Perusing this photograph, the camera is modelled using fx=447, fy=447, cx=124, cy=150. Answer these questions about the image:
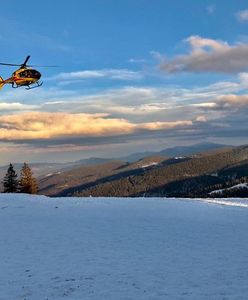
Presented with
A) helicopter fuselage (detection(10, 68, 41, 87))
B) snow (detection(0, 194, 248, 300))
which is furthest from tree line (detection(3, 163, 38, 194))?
helicopter fuselage (detection(10, 68, 41, 87))

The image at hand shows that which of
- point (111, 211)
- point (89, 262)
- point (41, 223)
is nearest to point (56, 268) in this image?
point (89, 262)

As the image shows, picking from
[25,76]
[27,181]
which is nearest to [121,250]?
[25,76]

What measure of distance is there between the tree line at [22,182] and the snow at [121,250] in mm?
22106

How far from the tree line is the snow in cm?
2211

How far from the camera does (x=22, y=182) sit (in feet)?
234

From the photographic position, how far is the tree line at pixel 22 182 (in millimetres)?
69125

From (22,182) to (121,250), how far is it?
1848 inches

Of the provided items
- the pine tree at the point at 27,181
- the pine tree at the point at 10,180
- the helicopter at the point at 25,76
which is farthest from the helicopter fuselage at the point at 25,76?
the pine tree at the point at 27,181

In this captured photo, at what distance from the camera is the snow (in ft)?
62.9

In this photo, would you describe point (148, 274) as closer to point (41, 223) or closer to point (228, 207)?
point (41, 223)

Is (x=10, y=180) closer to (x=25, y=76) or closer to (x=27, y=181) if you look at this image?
(x=27, y=181)

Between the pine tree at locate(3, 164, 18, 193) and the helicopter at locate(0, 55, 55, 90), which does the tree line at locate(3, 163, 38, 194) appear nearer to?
the pine tree at locate(3, 164, 18, 193)

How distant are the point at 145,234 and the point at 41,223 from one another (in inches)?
365

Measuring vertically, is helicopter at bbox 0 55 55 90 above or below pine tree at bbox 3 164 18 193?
above
